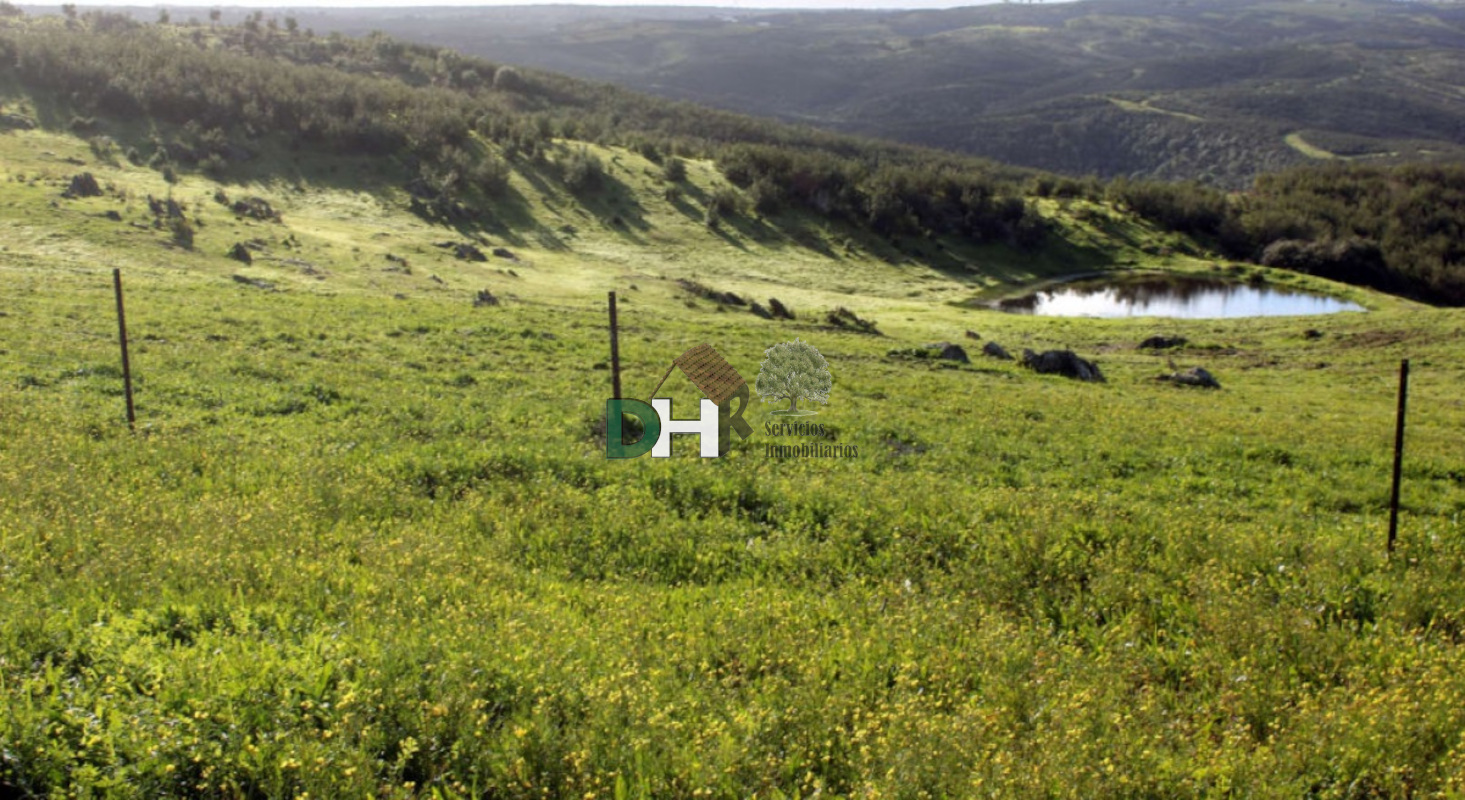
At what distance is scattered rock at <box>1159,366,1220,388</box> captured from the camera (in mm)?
27672

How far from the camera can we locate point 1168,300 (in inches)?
2501

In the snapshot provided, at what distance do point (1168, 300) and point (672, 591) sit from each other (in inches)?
2515

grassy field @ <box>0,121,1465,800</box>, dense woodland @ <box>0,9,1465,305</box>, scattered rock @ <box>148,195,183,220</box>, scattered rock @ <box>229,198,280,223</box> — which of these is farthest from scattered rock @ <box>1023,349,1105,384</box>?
dense woodland @ <box>0,9,1465,305</box>

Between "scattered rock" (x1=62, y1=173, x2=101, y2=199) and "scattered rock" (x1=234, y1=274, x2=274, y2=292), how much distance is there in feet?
53.9

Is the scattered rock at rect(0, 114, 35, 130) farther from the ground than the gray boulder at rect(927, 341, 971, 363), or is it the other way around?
the scattered rock at rect(0, 114, 35, 130)

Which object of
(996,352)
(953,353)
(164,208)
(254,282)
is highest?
(164,208)

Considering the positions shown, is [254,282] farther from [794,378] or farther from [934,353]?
[934,353]

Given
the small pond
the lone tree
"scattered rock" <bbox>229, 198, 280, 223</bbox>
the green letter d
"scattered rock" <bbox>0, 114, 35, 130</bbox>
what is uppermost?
"scattered rock" <bbox>0, 114, 35, 130</bbox>

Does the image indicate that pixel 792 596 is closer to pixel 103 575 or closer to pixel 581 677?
pixel 581 677

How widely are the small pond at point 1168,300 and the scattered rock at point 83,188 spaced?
5091cm

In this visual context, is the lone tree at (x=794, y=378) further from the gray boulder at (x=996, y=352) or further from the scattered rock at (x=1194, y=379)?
the scattered rock at (x=1194, y=379)

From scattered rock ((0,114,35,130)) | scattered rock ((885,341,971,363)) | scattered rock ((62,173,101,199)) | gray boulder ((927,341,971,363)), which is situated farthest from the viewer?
scattered rock ((0,114,35,130))

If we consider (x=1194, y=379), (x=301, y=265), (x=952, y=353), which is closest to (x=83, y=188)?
(x=301, y=265)

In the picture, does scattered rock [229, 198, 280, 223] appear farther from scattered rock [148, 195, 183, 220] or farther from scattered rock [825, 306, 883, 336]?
scattered rock [825, 306, 883, 336]
